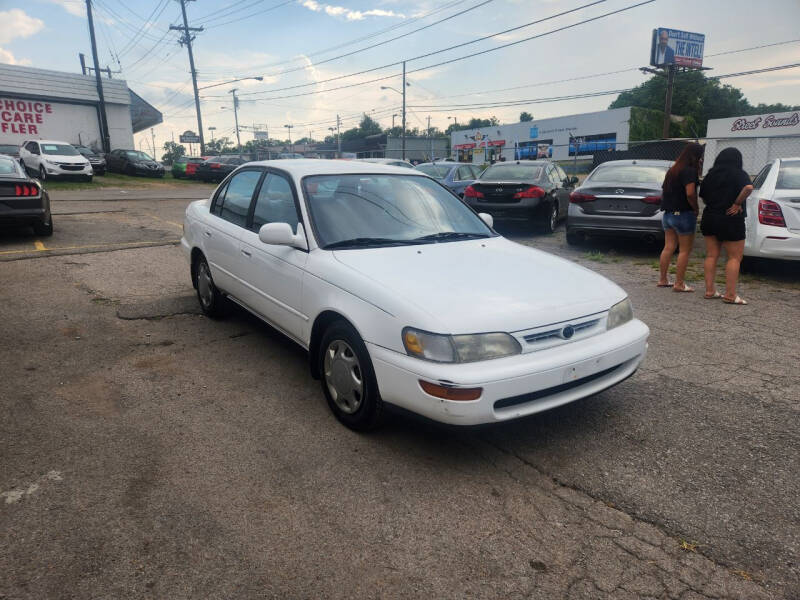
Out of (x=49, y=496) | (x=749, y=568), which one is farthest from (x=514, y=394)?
(x=49, y=496)

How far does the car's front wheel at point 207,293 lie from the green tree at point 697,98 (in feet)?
257

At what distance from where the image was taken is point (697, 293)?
6.92 meters

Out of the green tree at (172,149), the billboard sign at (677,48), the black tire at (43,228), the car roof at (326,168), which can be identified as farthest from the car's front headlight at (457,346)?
the green tree at (172,149)

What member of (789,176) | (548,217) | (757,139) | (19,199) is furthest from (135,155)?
(757,139)

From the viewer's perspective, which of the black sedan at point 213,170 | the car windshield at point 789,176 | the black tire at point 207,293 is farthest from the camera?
the black sedan at point 213,170

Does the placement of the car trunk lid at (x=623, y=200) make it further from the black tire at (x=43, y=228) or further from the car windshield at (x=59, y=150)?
the car windshield at (x=59, y=150)

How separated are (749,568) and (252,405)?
288 cm

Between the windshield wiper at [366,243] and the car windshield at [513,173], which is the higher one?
the car windshield at [513,173]

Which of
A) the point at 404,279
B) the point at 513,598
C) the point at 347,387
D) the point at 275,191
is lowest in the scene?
the point at 513,598

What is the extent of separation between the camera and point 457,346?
9.41 feet

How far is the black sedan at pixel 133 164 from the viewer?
2812 cm

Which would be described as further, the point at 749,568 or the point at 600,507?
the point at 600,507

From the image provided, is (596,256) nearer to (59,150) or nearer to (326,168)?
(326,168)

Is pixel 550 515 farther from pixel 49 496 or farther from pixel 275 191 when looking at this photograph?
pixel 275 191
